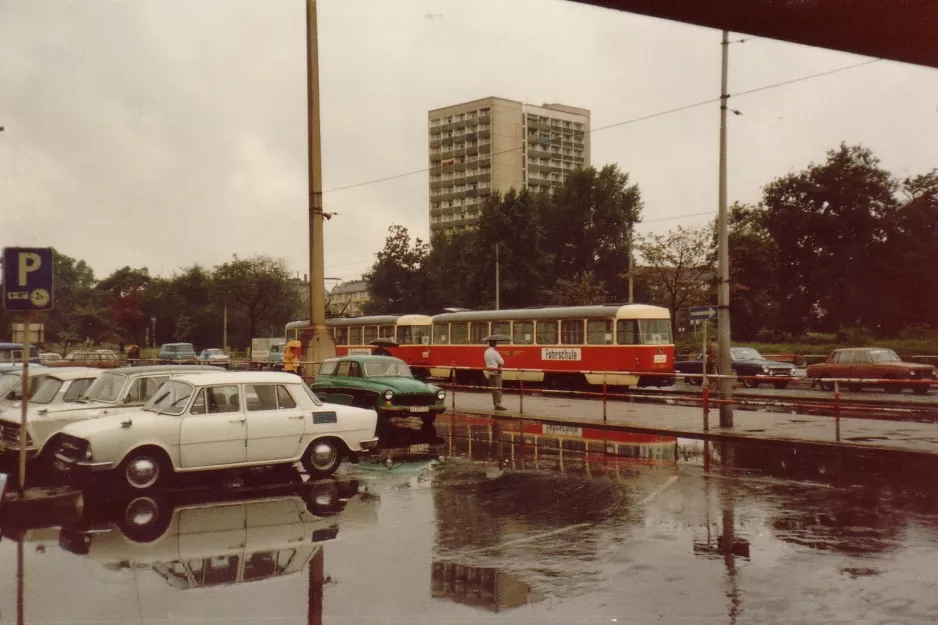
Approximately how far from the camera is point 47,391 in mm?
13445

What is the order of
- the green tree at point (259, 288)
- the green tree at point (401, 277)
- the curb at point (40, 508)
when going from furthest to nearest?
1. the green tree at point (401, 277)
2. the green tree at point (259, 288)
3. the curb at point (40, 508)

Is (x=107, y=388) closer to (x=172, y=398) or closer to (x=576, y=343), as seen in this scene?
(x=172, y=398)

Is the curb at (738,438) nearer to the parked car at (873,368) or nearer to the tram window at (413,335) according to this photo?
the parked car at (873,368)

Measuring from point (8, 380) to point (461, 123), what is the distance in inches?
4340

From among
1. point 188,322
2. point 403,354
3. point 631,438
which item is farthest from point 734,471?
point 188,322

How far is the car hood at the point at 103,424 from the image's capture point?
10430 millimetres

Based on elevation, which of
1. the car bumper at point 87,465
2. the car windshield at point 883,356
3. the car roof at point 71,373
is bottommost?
the car bumper at point 87,465

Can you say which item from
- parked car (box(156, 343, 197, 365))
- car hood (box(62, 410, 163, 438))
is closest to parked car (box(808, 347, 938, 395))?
car hood (box(62, 410, 163, 438))

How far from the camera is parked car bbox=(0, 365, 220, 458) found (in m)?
12.0

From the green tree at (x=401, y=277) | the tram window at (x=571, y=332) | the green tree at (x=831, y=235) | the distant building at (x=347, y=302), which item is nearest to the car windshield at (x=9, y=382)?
the tram window at (x=571, y=332)

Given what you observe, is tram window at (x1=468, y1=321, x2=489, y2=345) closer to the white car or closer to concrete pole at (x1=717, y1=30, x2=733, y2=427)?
concrete pole at (x1=717, y1=30, x2=733, y2=427)

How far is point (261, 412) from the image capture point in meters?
11.5

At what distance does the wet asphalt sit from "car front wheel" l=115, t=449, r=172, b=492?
38 centimetres

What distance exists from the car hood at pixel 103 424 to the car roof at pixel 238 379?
0.68m
